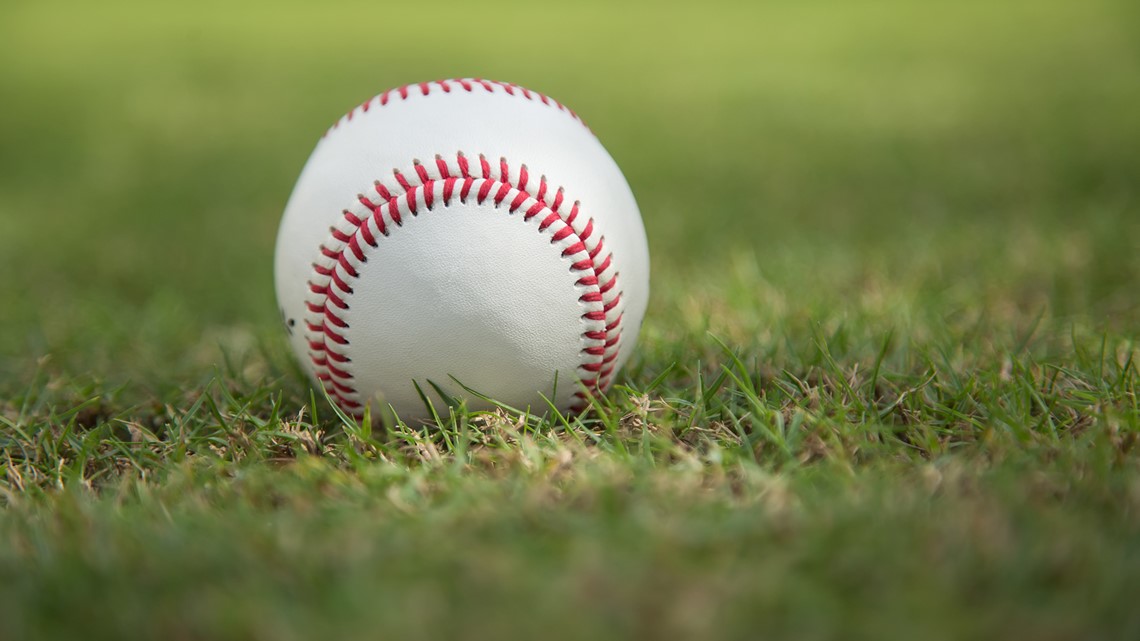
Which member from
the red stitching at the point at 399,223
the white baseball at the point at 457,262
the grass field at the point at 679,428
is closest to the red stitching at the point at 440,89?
the white baseball at the point at 457,262

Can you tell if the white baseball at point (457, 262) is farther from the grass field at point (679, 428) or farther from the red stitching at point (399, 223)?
the grass field at point (679, 428)

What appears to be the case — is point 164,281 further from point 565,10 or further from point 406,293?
point 565,10


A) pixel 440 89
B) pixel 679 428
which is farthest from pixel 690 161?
pixel 679 428

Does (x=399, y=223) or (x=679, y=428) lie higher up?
(x=399, y=223)

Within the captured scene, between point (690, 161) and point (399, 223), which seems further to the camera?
point (690, 161)

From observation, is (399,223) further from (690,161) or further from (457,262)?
(690,161)

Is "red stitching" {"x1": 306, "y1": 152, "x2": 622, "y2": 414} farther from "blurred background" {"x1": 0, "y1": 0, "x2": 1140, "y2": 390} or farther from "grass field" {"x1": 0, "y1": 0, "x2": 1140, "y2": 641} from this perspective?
"blurred background" {"x1": 0, "y1": 0, "x2": 1140, "y2": 390}

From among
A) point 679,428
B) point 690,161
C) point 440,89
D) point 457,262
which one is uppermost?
point 440,89
